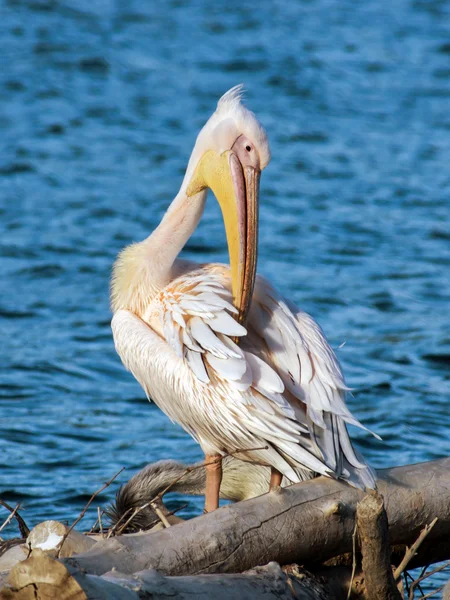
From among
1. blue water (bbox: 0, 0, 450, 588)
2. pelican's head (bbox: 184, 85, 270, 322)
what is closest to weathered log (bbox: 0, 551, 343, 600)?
pelican's head (bbox: 184, 85, 270, 322)

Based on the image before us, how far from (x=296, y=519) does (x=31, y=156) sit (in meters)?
9.59

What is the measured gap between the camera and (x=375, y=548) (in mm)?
3715

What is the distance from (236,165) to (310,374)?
1086 millimetres

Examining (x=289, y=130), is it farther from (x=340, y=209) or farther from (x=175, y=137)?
(x=340, y=209)

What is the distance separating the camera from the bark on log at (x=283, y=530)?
12.0ft

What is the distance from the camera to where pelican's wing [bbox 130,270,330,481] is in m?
4.44

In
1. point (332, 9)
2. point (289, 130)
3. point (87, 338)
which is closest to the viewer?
point (87, 338)

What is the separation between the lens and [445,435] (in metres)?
7.41

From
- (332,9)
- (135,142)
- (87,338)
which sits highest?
(332,9)

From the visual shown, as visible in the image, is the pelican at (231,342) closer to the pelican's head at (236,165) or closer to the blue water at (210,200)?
the pelican's head at (236,165)

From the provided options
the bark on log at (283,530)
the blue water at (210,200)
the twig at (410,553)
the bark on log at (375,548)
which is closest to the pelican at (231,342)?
the bark on log at (283,530)

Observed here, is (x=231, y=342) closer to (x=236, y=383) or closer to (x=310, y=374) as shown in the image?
(x=236, y=383)

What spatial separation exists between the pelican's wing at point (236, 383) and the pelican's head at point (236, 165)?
332mm

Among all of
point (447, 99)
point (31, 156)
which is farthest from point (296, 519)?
point (447, 99)
